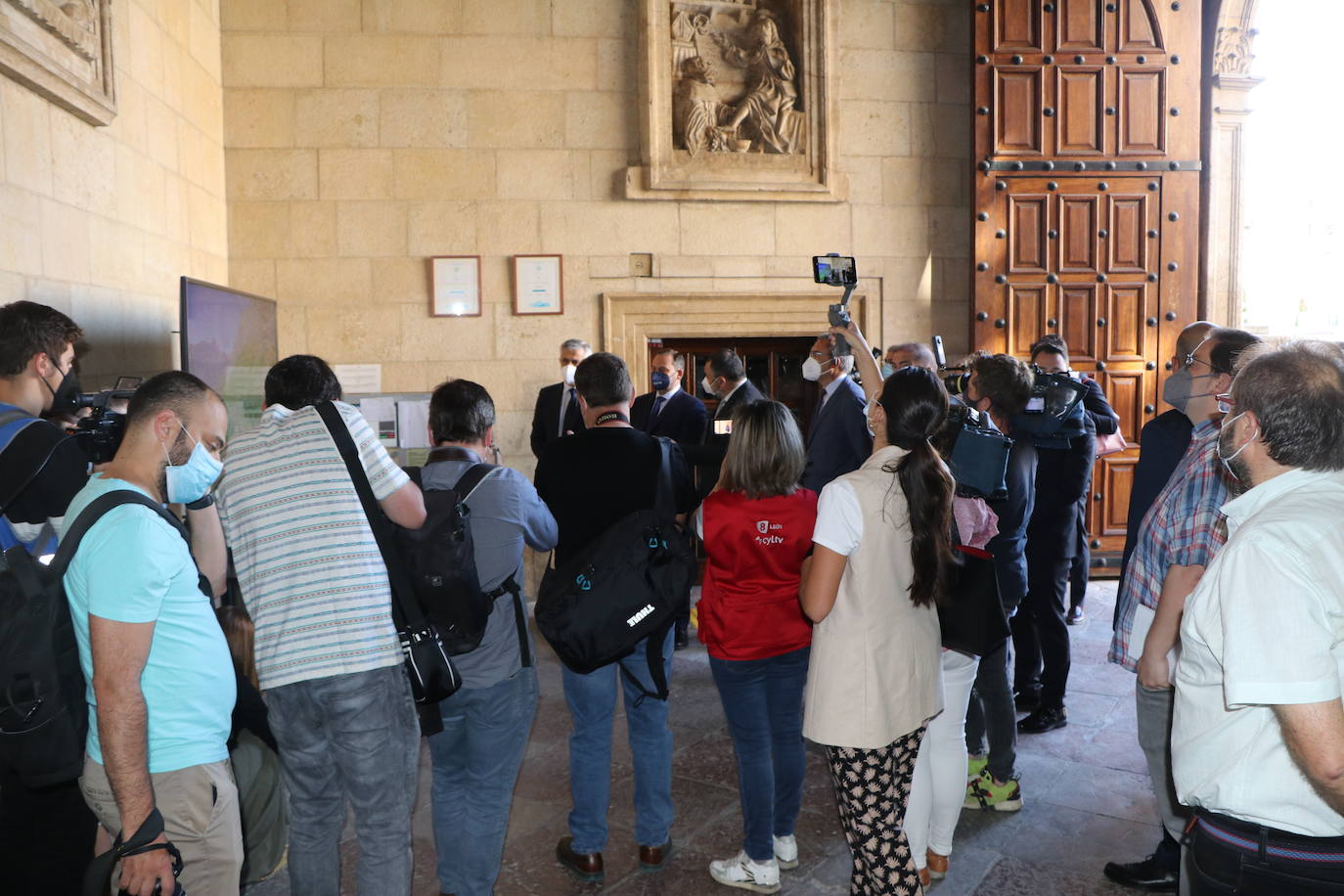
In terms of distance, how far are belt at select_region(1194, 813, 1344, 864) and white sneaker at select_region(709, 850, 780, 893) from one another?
61.3 inches

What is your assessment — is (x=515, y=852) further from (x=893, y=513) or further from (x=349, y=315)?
(x=349, y=315)

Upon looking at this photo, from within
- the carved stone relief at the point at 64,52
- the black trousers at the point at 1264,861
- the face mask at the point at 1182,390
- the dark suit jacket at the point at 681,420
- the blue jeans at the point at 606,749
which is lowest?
the blue jeans at the point at 606,749

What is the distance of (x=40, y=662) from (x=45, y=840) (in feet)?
2.31

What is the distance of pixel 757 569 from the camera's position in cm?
258

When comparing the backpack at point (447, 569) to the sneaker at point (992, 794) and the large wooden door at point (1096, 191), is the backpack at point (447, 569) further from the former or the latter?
the large wooden door at point (1096, 191)

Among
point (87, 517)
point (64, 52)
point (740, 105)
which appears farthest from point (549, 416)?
point (87, 517)

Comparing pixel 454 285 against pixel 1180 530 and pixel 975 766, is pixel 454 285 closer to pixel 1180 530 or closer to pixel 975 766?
pixel 975 766

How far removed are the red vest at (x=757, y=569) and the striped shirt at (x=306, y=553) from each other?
89 cm

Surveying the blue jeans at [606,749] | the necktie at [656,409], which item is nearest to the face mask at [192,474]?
the blue jeans at [606,749]

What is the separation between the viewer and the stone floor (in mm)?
2838

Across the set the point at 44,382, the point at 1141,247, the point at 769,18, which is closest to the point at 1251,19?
the point at 1141,247

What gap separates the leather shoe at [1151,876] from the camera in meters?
2.75

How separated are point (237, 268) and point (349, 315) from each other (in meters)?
0.72

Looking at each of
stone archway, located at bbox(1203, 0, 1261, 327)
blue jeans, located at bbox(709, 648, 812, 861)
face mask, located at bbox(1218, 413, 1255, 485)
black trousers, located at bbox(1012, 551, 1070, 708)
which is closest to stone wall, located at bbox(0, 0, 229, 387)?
blue jeans, located at bbox(709, 648, 812, 861)
